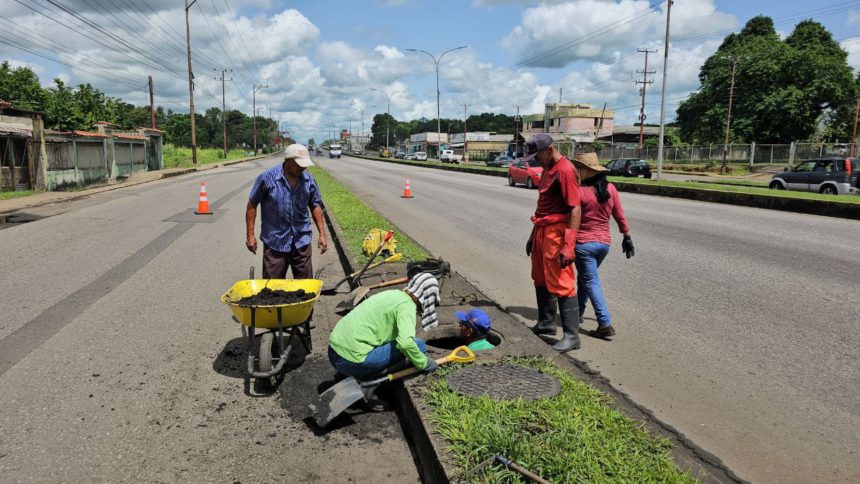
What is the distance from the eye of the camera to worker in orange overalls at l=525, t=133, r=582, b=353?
4559 mm

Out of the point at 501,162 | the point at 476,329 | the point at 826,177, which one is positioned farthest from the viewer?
the point at 501,162

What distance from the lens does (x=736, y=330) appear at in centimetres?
526

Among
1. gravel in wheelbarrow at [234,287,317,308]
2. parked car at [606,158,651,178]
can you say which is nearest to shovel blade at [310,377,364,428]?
gravel in wheelbarrow at [234,287,317,308]

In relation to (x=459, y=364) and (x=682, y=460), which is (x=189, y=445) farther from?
(x=682, y=460)

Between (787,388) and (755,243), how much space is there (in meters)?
6.50

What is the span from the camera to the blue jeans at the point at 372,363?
12.4 feet

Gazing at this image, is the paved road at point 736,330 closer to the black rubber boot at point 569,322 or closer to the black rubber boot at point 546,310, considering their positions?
the black rubber boot at point 569,322

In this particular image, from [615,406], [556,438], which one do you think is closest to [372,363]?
[556,438]

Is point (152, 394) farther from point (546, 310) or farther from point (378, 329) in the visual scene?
point (546, 310)

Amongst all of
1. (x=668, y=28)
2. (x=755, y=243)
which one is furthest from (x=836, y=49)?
(x=755, y=243)

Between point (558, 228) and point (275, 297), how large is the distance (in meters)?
2.33

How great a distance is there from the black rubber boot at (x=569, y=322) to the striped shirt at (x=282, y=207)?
2.39 metres

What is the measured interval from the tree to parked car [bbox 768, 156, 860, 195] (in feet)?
107

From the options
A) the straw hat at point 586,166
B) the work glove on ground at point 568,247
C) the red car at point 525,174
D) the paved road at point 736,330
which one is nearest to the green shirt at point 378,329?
the work glove on ground at point 568,247
